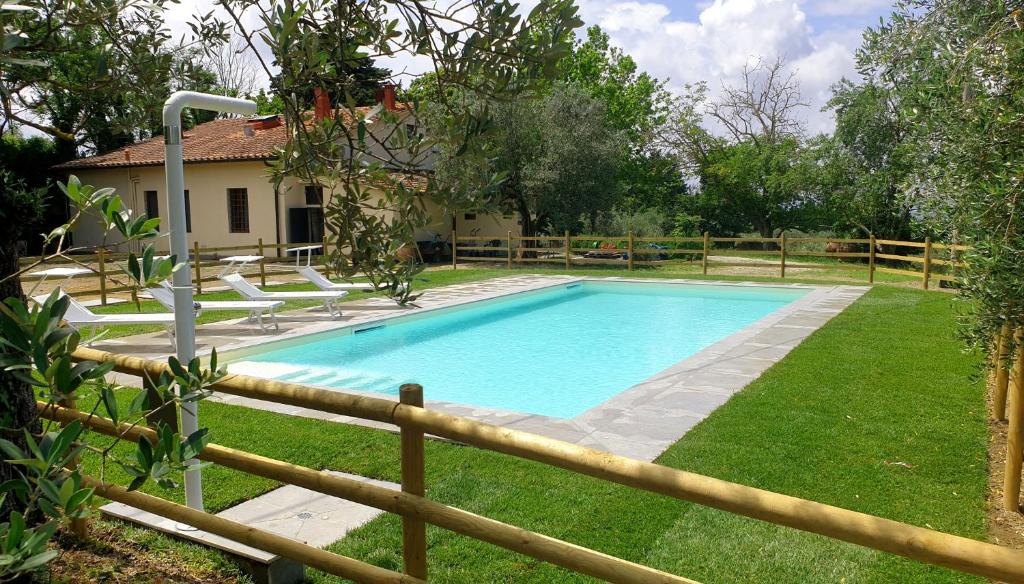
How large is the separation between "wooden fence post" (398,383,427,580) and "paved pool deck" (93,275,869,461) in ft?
3.99

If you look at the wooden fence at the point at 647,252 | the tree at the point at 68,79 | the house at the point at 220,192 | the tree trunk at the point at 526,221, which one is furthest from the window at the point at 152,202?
the tree at the point at 68,79

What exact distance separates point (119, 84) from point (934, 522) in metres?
5.08

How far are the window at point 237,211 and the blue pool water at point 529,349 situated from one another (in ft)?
36.7

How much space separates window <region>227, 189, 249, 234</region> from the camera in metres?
23.1

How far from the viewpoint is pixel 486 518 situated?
2783mm

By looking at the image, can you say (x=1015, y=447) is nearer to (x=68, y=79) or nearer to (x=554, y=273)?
(x=68, y=79)

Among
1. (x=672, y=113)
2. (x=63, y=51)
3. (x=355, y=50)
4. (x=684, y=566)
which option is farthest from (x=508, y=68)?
(x=672, y=113)

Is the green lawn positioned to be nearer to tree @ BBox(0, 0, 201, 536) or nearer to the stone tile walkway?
the stone tile walkway

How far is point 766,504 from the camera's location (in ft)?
7.24

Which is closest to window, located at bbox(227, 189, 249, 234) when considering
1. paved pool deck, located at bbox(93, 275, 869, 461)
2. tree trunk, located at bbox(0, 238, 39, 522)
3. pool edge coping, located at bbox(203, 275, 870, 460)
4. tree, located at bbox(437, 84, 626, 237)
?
tree, located at bbox(437, 84, 626, 237)

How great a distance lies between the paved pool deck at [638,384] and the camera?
19.4 ft

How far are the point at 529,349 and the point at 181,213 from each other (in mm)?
8655

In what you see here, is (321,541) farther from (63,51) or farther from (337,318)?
(337,318)

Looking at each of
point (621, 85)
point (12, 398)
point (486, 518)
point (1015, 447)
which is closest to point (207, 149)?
point (621, 85)
